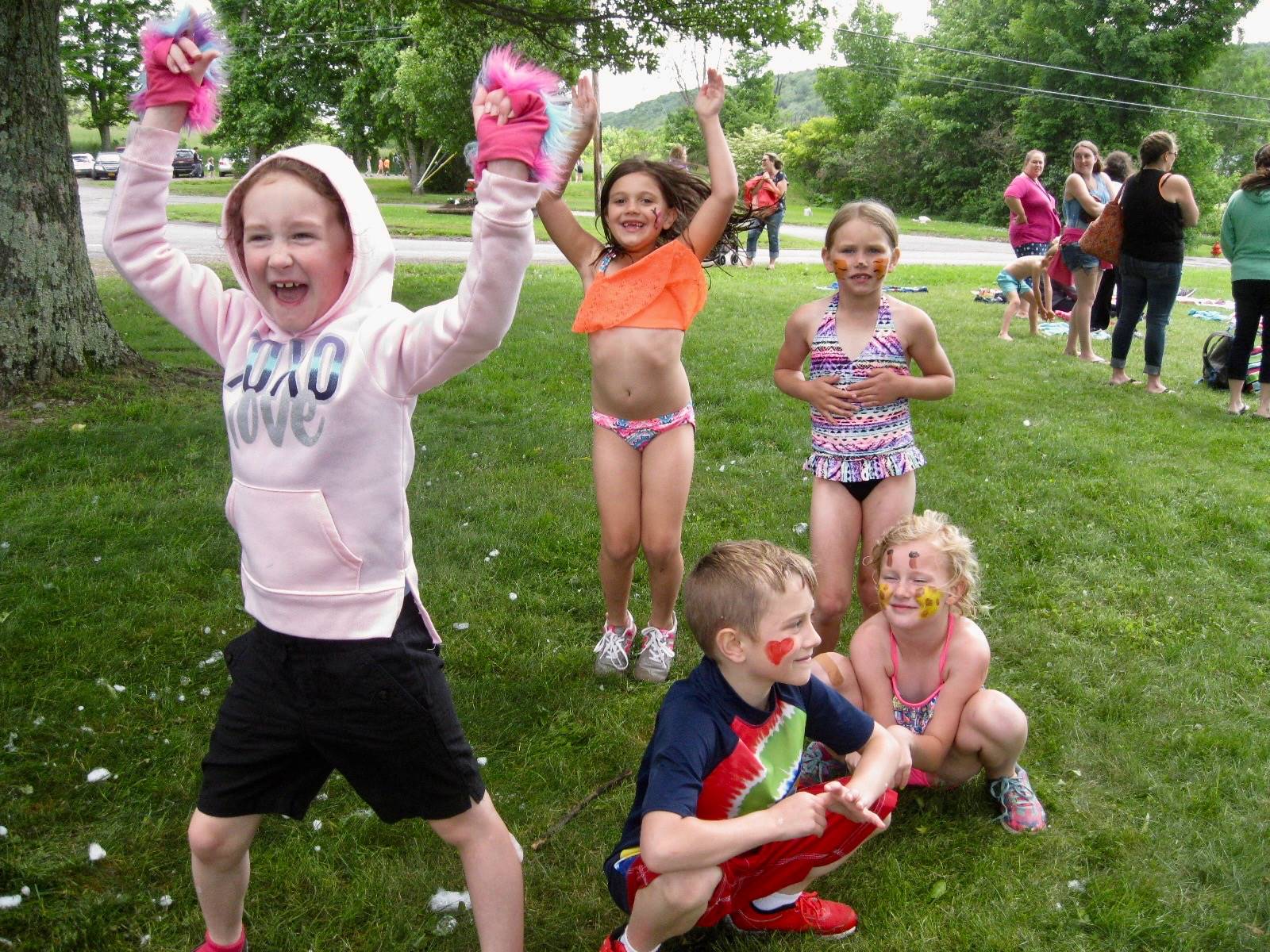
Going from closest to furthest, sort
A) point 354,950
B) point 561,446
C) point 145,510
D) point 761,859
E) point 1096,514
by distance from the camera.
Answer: point 761,859 < point 354,950 < point 145,510 < point 1096,514 < point 561,446

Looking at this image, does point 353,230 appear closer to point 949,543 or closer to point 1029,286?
point 949,543

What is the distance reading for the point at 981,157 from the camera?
42.6m

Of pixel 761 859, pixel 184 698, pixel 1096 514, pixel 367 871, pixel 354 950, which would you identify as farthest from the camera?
pixel 1096 514

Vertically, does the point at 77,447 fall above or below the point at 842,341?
below

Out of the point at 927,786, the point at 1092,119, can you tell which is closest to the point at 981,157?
the point at 1092,119

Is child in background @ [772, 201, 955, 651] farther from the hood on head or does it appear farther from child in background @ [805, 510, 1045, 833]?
the hood on head

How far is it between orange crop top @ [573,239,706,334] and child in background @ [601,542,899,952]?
1343 millimetres

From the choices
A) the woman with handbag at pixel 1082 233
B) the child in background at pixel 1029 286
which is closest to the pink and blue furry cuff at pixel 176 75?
the woman with handbag at pixel 1082 233

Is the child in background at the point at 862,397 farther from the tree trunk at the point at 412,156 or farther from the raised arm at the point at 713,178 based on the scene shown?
the tree trunk at the point at 412,156

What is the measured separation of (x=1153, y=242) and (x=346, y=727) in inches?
323

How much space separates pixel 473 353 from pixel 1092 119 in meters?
44.0

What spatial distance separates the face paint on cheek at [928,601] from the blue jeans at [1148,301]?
6.43 meters

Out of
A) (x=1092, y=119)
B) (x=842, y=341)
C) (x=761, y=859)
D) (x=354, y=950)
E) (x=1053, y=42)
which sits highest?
(x=1053, y=42)

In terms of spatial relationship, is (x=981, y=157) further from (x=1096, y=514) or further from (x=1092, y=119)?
(x=1096, y=514)
